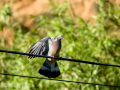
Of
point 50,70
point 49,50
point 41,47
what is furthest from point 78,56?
point 41,47

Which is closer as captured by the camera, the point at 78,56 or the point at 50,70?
the point at 50,70

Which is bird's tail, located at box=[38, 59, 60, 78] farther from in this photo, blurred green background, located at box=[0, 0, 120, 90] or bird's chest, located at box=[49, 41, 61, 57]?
blurred green background, located at box=[0, 0, 120, 90]

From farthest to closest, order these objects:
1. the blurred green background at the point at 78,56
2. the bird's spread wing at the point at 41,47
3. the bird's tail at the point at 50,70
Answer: the blurred green background at the point at 78,56
the bird's tail at the point at 50,70
the bird's spread wing at the point at 41,47

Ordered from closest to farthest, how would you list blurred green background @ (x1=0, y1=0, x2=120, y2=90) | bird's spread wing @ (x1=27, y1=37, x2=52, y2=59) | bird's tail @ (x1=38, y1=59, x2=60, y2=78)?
bird's spread wing @ (x1=27, y1=37, x2=52, y2=59)
bird's tail @ (x1=38, y1=59, x2=60, y2=78)
blurred green background @ (x1=0, y1=0, x2=120, y2=90)

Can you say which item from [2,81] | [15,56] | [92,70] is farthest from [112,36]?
[2,81]

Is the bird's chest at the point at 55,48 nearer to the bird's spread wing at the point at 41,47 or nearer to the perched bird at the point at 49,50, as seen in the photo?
the perched bird at the point at 49,50

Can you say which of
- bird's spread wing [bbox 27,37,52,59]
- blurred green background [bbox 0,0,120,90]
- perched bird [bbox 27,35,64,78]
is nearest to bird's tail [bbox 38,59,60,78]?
perched bird [bbox 27,35,64,78]

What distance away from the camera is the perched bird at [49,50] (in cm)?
410

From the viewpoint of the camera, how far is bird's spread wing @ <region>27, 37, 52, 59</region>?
4086mm

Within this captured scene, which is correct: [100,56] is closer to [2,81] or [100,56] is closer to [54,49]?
[54,49]

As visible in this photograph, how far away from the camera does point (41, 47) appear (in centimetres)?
414

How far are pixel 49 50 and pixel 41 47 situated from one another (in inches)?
7.0

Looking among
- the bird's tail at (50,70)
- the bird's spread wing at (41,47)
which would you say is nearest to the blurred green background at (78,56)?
the bird's tail at (50,70)

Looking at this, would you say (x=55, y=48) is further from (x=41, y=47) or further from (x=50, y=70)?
(x=50, y=70)
